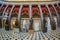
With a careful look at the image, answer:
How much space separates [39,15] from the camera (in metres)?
10.9

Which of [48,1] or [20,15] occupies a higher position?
[48,1]

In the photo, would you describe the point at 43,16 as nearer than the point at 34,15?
Yes

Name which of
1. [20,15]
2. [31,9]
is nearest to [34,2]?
[31,9]

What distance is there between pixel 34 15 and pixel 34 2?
77cm

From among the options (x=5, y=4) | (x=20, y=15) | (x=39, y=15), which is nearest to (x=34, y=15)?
(x=39, y=15)

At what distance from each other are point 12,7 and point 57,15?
8.04 ft

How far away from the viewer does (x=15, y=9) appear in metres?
10.8

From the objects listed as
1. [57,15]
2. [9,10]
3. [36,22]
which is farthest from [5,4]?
[57,15]

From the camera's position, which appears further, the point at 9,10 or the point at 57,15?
the point at 9,10

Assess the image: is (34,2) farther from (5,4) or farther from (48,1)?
(5,4)

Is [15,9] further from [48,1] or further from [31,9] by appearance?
[48,1]

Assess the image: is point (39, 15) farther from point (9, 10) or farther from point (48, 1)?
point (9, 10)

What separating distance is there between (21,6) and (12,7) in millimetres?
493

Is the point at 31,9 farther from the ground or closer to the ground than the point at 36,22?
farther from the ground
